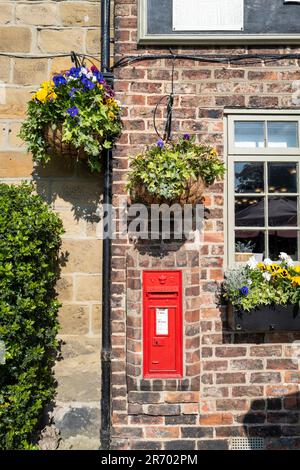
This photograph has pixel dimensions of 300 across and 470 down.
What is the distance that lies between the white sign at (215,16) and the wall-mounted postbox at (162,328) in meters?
2.38

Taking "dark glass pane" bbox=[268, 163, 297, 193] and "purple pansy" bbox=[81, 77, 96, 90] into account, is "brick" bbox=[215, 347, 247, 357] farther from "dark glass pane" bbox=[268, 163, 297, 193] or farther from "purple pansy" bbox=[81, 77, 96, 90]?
"purple pansy" bbox=[81, 77, 96, 90]

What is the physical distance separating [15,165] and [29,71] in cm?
91

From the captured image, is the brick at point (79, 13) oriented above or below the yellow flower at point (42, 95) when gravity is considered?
above

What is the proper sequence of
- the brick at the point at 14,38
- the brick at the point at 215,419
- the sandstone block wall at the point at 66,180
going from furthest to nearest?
the brick at the point at 14,38, the sandstone block wall at the point at 66,180, the brick at the point at 215,419

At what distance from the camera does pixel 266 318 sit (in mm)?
3803

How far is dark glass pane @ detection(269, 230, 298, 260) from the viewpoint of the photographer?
4.12 metres

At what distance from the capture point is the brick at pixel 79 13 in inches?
165

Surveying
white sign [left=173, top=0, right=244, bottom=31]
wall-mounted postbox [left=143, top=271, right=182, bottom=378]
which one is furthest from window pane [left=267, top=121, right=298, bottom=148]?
wall-mounted postbox [left=143, top=271, right=182, bottom=378]

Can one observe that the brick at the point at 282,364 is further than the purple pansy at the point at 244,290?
Yes

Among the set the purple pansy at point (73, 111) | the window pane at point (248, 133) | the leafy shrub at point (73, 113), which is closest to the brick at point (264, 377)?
the window pane at point (248, 133)

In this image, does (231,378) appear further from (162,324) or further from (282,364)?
(162,324)

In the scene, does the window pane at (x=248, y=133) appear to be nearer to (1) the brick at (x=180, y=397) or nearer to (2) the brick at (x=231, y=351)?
(2) the brick at (x=231, y=351)

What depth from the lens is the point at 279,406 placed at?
3992 millimetres

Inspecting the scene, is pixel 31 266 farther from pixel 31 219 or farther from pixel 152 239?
pixel 152 239
